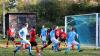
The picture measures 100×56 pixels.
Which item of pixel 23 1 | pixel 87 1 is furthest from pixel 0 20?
pixel 87 1

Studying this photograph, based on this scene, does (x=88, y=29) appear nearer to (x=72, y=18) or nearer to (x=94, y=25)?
(x=94, y=25)

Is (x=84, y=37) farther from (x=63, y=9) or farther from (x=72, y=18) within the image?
(x=63, y=9)

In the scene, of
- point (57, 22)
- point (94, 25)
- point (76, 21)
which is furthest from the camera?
point (57, 22)

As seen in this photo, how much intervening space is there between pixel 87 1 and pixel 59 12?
5.53m

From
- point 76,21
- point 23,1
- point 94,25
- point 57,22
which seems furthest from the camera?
point 23,1

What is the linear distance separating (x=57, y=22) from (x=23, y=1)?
1109 centimetres

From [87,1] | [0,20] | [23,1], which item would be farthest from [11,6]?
[87,1]

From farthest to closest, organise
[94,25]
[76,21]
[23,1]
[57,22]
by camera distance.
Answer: [23,1]
[57,22]
[76,21]
[94,25]

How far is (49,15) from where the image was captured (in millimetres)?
74125

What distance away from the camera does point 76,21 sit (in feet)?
120

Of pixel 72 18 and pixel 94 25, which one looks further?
pixel 72 18

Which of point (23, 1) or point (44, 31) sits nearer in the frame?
point (44, 31)

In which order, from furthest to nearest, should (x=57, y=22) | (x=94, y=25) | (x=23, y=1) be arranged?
1. (x=23, y=1)
2. (x=57, y=22)
3. (x=94, y=25)

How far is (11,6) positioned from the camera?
278ft
